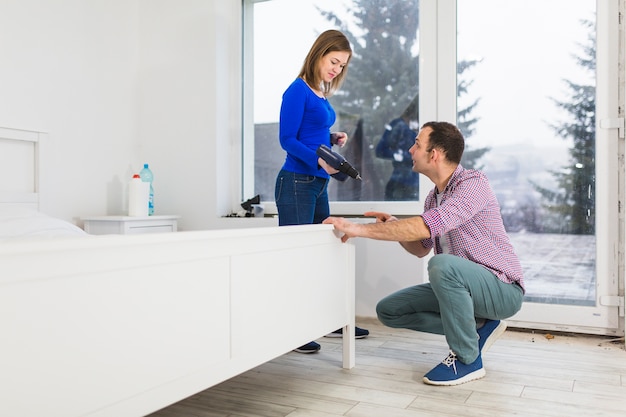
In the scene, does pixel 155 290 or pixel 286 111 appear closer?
pixel 155 290

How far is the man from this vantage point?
6.88 feet

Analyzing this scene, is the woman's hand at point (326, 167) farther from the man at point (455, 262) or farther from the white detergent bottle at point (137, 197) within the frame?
the white detergent bottle at point (137, 197)

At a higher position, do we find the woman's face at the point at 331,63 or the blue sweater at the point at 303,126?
the woman's face at the point at 331,63

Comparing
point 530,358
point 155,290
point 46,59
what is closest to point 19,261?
point 155,290

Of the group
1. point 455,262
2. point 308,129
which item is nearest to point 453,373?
point 455,262

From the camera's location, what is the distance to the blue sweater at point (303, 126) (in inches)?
96.0

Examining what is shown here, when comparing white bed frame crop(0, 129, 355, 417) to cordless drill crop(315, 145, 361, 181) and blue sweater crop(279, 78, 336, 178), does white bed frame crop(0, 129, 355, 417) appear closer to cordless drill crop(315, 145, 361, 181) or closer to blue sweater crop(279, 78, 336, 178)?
cordless drill crop(315, 145, 361, 181)

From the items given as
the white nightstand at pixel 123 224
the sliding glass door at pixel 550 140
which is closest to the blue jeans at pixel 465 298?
the sliding glass door at pixel 550 140

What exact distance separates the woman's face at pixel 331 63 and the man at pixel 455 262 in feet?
1.55

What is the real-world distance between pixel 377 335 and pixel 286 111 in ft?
3.90

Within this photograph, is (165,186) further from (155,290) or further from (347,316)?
(155,290)

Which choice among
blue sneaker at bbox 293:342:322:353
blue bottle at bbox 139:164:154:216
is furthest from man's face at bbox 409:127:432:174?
blue bottle at bbox 139:164:154:216

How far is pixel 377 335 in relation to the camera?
2.93 m

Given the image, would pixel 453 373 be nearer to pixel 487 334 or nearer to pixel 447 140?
pixel 487 334
